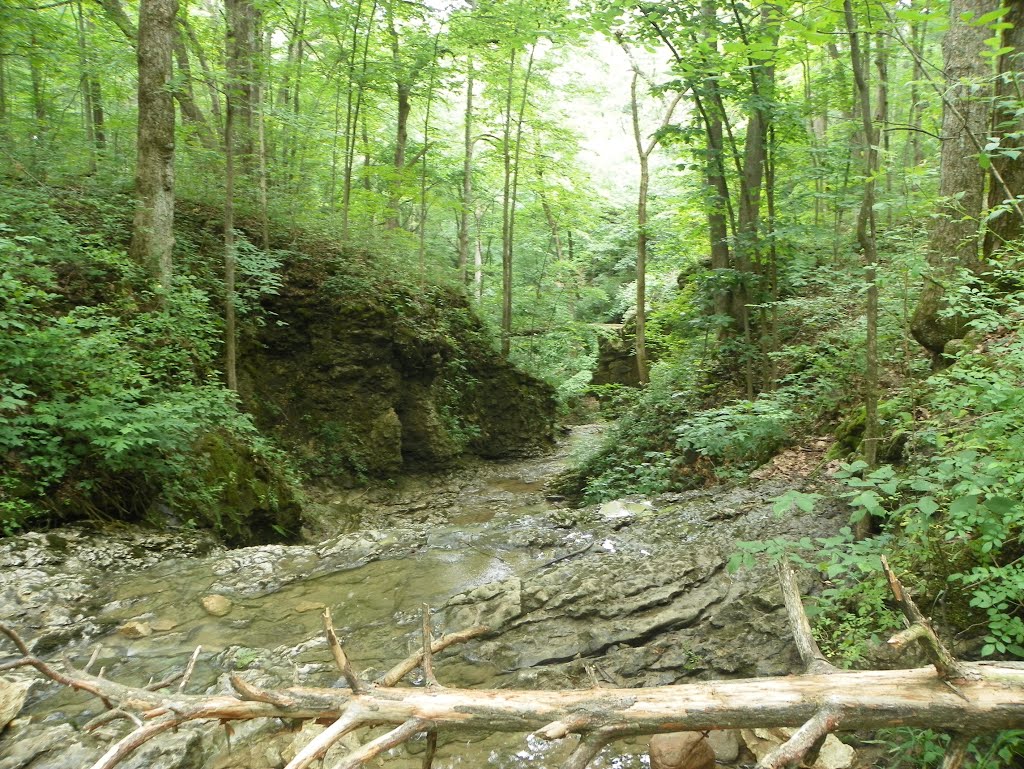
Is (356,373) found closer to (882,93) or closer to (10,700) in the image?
(10,700)

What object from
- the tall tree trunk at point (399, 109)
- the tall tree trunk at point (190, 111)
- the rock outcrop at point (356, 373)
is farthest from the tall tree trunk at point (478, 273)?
the tall tree trunk at point (190, 111)

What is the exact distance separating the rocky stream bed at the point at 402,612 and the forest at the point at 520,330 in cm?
8

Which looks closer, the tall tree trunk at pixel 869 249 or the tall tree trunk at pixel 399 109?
the tall tree trunk at pixel 869 249

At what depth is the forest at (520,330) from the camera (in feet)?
11.5

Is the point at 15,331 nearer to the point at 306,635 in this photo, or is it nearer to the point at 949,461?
the point at 306,635

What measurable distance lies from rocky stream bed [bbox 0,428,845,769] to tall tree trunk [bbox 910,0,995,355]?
2445 mm

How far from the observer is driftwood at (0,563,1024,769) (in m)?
2.38

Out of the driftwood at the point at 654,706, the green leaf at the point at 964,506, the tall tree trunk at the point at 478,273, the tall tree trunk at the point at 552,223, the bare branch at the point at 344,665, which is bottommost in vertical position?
the driftwood at the point at 654,706

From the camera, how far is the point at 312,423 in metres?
11.4

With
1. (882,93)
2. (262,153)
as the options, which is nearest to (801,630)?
(882,93)

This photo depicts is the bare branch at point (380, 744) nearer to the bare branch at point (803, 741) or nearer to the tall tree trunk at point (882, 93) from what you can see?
the bare branch at point (803, 741)

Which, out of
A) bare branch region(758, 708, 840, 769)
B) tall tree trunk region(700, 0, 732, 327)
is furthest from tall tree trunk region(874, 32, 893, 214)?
bare branch region(758, 708, 840, 769)

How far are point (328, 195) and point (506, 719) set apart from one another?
15.6 meters

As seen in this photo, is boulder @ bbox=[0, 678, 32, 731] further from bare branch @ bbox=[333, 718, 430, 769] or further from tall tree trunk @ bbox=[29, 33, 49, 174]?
tall tree trunk @ bbox=[29, 33, 49, 174]
